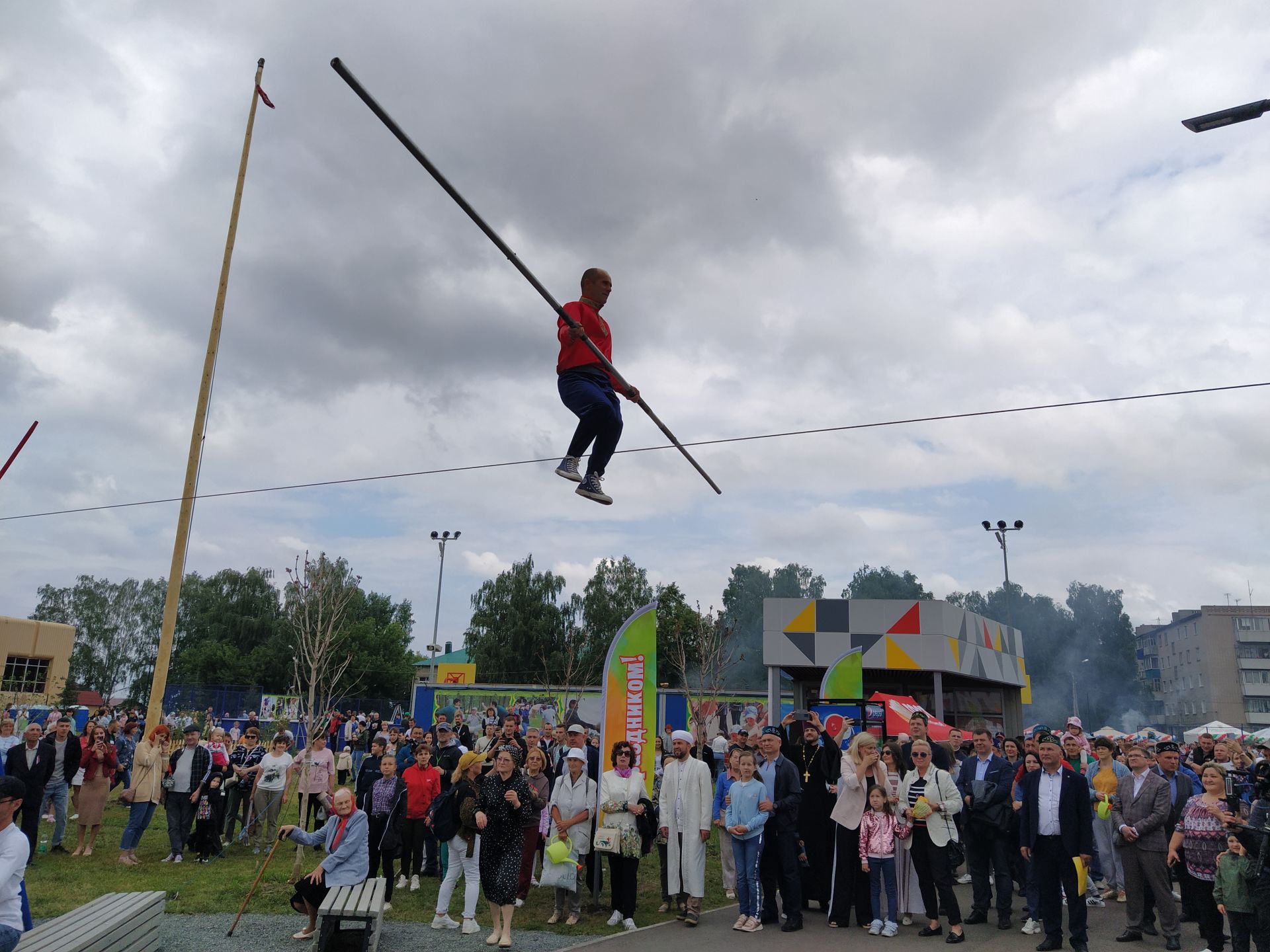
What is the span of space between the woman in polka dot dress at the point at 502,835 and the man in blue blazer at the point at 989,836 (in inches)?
172

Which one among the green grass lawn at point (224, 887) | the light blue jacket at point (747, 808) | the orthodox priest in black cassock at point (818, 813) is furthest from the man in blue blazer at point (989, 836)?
the green grass lawn at point (224, 887)

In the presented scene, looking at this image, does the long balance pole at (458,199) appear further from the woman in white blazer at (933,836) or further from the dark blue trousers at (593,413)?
the woman in white blazer at (933,836)

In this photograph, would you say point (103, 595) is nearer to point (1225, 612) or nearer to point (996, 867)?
point (996, 867)

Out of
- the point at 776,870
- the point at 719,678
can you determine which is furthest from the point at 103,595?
the point at 776,870

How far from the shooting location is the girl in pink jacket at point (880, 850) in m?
7.94

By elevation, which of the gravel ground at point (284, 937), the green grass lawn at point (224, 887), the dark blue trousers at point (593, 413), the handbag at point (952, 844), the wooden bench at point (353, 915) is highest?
the dark blue trousers at point (593, 413)

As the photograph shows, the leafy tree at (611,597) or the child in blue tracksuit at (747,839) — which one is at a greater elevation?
the leafy tree at (611,597)

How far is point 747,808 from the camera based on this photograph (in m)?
8.22

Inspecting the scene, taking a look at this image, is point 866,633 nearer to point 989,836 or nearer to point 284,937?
point 989,836

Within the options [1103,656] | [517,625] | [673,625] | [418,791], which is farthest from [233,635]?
[1103,656]

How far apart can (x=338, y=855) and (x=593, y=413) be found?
4267mm

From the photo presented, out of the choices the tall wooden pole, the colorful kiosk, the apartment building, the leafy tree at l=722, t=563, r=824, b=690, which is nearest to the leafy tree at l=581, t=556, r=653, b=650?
the leafy tree at l=722, t=563, r=824, b=690

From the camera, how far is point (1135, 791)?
7.92 m

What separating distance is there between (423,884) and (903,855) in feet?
18.2
